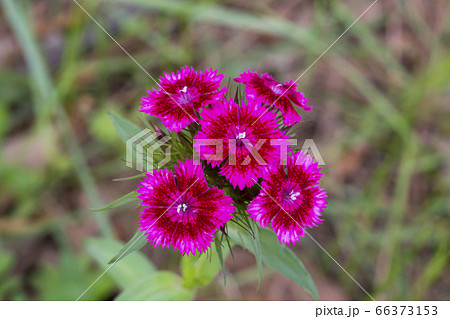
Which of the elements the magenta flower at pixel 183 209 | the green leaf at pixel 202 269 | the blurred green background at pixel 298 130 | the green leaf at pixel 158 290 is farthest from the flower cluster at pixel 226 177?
the blurred green background at pixel 298 130

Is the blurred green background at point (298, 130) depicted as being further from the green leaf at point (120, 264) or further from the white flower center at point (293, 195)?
the white flower center at point (293, 195)

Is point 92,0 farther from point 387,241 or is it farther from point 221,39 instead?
point 387,241

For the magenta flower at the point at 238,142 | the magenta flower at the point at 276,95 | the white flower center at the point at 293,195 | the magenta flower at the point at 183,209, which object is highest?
the magenta flower at the point at 276,95

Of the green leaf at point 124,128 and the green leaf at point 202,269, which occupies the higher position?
the green leaf at point 124,128

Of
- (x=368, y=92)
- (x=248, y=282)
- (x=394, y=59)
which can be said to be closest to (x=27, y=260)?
(x=248, y=282)

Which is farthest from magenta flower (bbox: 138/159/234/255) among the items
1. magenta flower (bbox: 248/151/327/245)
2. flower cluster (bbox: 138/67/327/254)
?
magenta flower (bbox: 248/151/327/245)

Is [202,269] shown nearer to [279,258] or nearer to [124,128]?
[279,258]

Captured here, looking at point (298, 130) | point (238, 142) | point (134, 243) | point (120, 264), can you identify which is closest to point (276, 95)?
point (238, 142)
